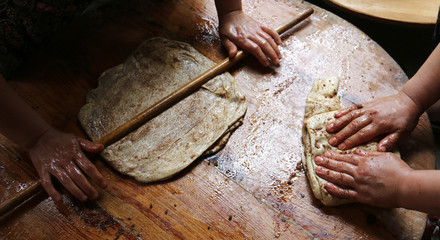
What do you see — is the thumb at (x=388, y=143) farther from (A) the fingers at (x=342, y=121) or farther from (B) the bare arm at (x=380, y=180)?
(A) the fingers at (x=342, y=121)

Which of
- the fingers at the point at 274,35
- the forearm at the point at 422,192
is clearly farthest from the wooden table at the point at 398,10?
the forearm at the point at 422,192

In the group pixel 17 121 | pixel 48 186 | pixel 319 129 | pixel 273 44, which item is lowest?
pixel 319 129

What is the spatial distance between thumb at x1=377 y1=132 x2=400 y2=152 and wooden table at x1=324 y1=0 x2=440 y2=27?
1209mm

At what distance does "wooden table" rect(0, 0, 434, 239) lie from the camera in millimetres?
1386

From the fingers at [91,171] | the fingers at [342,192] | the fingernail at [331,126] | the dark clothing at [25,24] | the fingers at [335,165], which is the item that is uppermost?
the dark clothing at [25,24]

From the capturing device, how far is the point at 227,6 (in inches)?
80.2

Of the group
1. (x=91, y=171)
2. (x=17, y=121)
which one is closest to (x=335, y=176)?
(x=91, y=171)

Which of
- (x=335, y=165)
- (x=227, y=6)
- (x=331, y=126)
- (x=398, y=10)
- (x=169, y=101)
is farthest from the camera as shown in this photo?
(x=398, y=10)

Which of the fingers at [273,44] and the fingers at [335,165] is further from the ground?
the fingers at [273,44]

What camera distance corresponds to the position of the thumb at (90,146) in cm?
150

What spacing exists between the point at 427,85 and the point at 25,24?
2269mm

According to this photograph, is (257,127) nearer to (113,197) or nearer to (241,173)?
(241,173)

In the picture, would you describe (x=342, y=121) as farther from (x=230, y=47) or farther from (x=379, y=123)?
(x=230, y=47)

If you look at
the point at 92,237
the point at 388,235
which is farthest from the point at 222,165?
the point at 388,235
